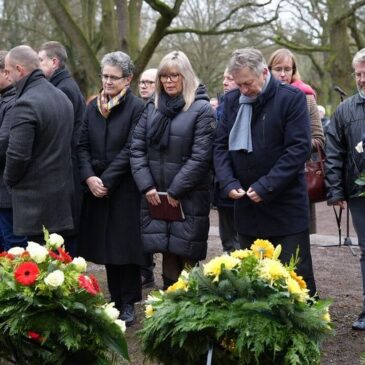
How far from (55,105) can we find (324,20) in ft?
66.9

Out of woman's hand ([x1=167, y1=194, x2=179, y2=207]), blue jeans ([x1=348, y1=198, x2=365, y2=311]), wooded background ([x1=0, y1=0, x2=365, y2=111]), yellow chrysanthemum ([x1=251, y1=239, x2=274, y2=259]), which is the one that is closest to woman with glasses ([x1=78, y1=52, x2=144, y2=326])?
woman's hand ([x1=167, y1=194, x2=179, y2=207])

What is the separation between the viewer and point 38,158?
5270mm

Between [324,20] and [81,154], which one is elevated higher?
[324,20]

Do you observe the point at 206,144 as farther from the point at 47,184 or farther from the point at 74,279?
the point at 74,279

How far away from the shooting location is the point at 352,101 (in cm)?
529

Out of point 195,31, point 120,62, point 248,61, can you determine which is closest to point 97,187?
point 120,62

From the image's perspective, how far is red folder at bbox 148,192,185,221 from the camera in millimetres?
5312

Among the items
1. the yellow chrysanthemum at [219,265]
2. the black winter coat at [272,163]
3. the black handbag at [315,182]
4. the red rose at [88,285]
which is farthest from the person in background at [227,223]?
the red rose at [88,285]

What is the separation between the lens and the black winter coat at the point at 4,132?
560 cm

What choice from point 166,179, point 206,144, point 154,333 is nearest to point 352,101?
point 206,144

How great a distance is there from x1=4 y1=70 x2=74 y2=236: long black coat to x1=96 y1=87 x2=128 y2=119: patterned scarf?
28 centimetres

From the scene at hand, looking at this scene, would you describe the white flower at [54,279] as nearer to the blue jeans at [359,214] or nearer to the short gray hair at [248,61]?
the short gray hair at [248,61]

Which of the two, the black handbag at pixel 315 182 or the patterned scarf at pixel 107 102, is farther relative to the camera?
the black handbag at pixel 315 182

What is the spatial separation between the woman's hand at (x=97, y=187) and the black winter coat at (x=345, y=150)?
1.66m
